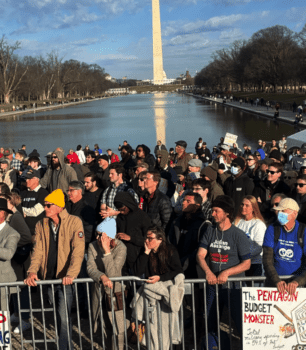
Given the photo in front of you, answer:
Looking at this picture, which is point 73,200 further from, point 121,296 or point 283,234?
point 283,234

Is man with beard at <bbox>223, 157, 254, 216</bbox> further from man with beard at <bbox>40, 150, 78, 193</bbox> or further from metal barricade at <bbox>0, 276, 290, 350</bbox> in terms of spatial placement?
man with beard at <bbox>40, 150, 78, 193</bbox>

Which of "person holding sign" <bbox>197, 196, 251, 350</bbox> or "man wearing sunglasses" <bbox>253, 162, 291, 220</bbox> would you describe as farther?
"man wearing sunglasses" <bbox>253, 162, 291, 220</bbox>

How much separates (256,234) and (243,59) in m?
107

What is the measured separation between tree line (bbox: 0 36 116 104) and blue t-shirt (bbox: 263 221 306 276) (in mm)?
95978

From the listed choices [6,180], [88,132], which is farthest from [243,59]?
[6,180]

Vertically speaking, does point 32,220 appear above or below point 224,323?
above

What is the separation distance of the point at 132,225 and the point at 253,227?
1.45 meters

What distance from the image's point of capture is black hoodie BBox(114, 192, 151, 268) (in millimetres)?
4945

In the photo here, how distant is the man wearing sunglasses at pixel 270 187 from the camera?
6.57 metres

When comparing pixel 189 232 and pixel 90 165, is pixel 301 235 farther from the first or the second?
pixel 90 165

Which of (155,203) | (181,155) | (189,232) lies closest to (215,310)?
(189,232)

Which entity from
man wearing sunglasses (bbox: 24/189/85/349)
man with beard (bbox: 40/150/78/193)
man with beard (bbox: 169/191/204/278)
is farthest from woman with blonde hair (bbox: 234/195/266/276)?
man with beard (bbox: 40/150/78/193)

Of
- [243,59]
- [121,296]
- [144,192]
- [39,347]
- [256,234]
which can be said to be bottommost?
[39,347]

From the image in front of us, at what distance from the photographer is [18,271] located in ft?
17.5
